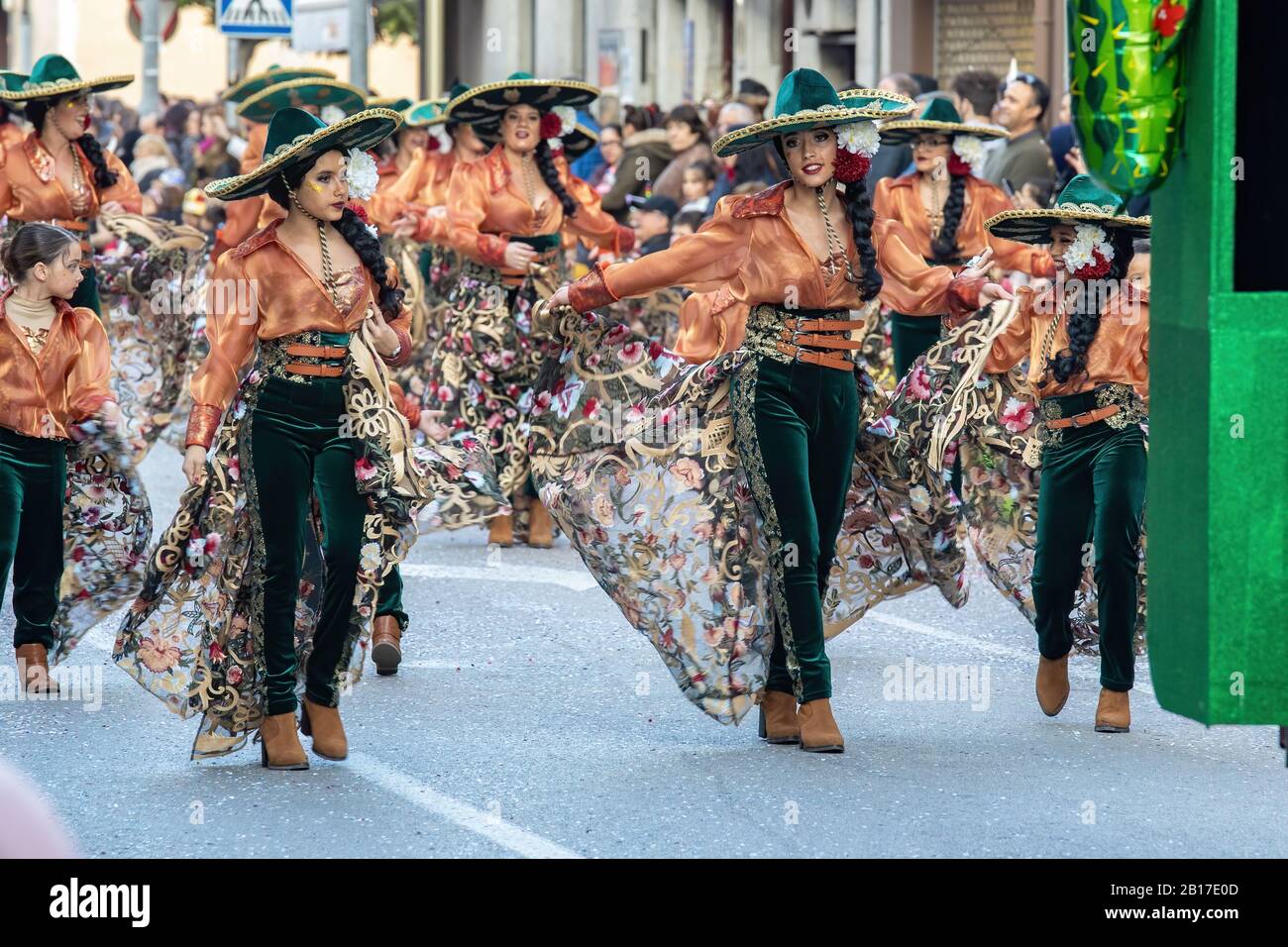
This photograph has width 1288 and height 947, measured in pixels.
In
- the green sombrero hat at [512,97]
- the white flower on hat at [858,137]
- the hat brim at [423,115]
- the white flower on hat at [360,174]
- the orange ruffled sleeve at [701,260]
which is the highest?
the hat brim at [423,115]

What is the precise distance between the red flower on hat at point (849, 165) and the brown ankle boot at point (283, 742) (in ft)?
7.63

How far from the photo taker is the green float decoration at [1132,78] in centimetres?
364

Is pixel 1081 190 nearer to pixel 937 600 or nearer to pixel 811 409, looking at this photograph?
pixel 811 409

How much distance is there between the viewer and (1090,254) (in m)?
7.27

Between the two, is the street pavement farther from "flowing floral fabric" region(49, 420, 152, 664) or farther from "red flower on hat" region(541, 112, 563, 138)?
"red flower on hat" region(541, 112, 563, 138)

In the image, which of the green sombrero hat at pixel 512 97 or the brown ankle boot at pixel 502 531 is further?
the brown ankle boot at pixel 502 531

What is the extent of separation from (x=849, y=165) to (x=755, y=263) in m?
0.42

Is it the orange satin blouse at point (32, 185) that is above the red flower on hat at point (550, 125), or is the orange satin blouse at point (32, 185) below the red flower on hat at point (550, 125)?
below

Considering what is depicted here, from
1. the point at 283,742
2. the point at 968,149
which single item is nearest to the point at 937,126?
the point at 968,149

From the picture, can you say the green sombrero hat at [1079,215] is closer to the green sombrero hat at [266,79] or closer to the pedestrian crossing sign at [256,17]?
the green sombrero hat at [266,79]

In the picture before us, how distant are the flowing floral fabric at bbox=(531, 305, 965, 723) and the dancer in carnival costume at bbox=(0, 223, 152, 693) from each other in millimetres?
1590

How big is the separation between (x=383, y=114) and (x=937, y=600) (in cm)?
432

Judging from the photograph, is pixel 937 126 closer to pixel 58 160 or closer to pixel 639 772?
pixel 58 160

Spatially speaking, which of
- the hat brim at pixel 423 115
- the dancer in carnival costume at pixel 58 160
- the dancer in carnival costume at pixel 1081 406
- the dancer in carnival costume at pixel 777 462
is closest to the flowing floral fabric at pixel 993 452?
the dancer in carnival costume at pixel 1081 406
